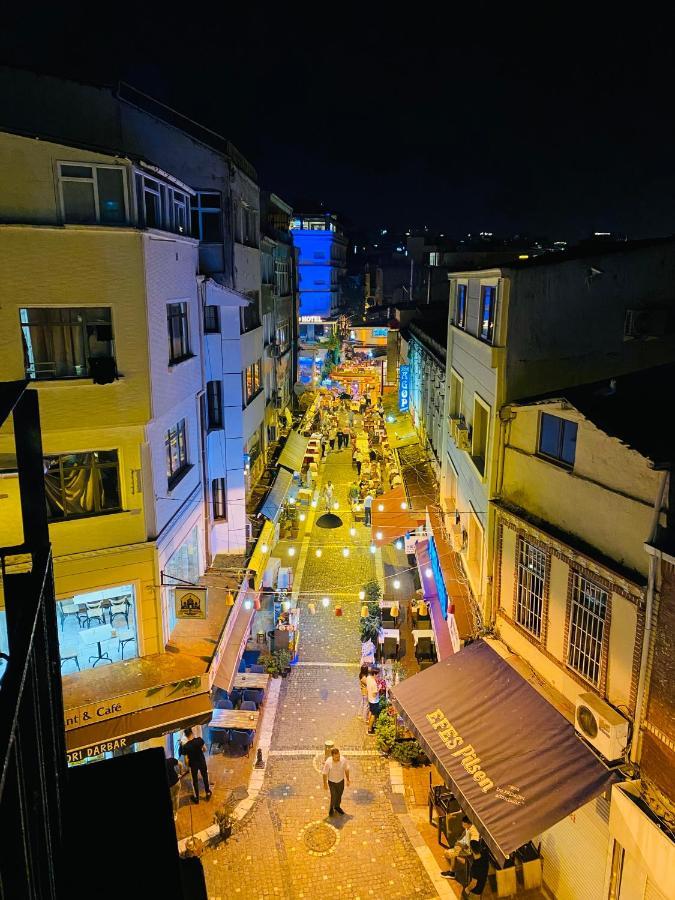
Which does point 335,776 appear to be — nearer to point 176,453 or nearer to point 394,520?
point 176,453

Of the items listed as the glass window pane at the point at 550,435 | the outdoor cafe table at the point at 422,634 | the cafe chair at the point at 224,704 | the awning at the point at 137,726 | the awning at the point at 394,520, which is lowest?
the cafe chair at the point at 224,704

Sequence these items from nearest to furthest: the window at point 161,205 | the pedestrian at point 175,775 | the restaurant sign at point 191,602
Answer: the window at point 161,205
the pedestrian at point 175,775
the restaurant sign at point 191,602

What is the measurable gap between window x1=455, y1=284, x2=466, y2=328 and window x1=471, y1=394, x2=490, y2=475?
3.13m

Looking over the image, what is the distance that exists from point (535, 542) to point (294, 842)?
28.4ft

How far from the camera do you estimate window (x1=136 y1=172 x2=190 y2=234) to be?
559 inches

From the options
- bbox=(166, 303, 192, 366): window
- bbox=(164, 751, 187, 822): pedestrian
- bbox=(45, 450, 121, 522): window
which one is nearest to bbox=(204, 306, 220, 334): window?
bbox=(166, 303, 192, 366): window

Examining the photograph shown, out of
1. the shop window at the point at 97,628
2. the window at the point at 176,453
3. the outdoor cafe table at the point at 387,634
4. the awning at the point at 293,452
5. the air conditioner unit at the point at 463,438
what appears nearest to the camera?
the shop window at the point at 97,628

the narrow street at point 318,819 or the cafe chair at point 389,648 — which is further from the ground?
the cafe chair at point 389,648

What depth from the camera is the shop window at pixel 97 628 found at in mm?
14648

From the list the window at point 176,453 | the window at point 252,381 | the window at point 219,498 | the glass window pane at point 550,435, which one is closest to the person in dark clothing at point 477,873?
the glass window pane at point 550,435

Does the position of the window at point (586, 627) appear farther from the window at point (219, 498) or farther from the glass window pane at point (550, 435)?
the window at point (219, 498)

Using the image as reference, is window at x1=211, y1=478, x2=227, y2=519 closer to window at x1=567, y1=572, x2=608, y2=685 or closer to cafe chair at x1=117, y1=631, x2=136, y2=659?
cafe chair at x1=117, y1=631, x2=136, y2=659

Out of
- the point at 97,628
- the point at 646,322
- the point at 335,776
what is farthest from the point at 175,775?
the point at 646,322

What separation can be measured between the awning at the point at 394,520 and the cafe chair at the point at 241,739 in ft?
31.3
